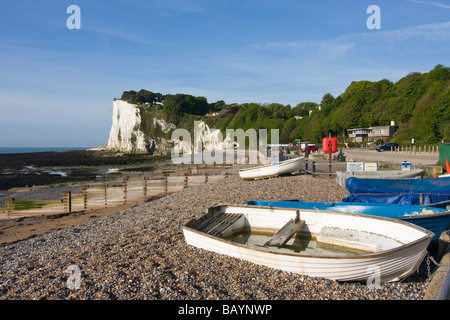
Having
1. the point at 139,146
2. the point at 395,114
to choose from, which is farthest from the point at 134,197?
the point at 139,146

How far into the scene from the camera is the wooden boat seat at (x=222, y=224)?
8355 millimetres

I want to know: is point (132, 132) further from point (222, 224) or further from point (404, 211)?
point (404, 211)

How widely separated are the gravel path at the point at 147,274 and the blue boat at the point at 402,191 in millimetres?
4558

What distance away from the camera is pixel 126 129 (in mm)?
109438

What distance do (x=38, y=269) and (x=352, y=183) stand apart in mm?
10420

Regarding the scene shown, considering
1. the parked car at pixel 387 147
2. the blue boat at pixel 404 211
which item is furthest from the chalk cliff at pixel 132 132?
the blue boat at pixel 404 211

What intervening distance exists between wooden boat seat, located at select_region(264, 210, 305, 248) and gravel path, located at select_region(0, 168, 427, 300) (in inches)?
29.2

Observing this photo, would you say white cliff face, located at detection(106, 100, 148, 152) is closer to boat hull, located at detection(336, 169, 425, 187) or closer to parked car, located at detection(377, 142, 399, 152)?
parked car, located at detection(377, 142, 399, 152)

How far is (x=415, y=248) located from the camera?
18.3 ft

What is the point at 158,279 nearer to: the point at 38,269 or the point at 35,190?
the point at 38,269

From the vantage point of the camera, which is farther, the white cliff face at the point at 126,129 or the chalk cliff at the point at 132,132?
the white cliff face at the point at 126,129

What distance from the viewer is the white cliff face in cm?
10631
